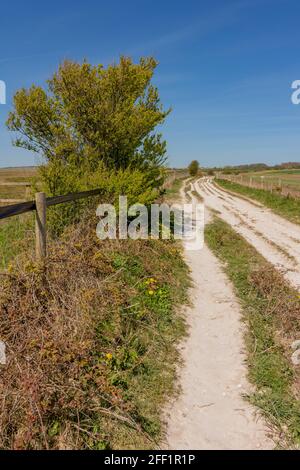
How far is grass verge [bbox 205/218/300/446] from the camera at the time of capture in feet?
11.9

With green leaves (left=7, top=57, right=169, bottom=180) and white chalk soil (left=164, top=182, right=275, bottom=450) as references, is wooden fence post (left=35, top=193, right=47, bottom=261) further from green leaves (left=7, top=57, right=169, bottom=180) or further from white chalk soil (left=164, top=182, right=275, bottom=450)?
green leaves (left=7, top=57, right=169, bottom=180)

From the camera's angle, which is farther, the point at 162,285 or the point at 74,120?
the point at 74,120

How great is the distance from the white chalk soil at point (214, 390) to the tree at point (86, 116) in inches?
211

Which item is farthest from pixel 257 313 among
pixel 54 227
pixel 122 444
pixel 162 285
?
pixel 54 227

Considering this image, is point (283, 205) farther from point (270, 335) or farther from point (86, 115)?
point (270, 335)

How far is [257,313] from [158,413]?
2906 millimetres

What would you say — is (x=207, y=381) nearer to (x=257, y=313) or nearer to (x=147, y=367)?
(x=147, y=367)

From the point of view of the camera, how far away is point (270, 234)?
12352 millimetres

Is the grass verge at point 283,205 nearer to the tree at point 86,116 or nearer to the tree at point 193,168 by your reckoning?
the tree at point 86,116

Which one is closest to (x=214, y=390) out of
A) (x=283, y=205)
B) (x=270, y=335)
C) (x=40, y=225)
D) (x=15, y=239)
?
(x=270, y=335)

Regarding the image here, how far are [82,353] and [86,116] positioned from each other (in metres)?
7.58

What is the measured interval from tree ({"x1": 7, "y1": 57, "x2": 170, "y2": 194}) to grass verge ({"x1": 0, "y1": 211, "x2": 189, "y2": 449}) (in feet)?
13.7

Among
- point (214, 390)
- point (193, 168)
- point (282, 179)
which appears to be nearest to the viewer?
point (214, 390)

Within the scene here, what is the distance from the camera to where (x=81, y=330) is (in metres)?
4.13
